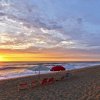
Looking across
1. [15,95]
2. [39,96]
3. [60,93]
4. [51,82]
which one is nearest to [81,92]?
[60,93]

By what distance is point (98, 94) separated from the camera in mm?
15414

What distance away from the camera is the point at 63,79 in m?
24.5

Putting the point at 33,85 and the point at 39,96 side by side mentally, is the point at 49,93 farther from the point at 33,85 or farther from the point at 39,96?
the point at 33,85

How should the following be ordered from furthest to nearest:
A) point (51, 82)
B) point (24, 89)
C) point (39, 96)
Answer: point (51, 82) → point (24, 89) → point (39, 96)

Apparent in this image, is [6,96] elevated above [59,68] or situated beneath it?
situated beneath

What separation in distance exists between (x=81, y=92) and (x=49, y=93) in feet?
→ 7.01

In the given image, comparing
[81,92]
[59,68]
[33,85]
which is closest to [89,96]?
[81,92]

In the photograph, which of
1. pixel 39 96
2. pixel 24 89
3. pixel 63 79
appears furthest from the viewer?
pixel 63 79

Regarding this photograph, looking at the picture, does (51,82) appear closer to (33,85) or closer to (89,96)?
(33,85)

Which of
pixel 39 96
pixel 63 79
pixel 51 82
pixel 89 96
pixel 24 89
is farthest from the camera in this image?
pixel 63 79

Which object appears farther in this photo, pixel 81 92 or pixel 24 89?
pixel 24 89

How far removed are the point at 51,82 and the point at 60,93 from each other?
5234 mm

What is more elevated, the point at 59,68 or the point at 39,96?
the point at 59,68

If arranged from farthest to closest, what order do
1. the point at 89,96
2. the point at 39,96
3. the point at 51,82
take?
the point at 51,82
the point at 39,96
the point at 89,96
